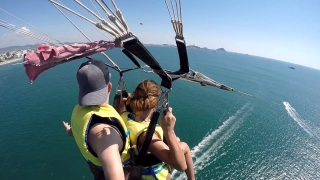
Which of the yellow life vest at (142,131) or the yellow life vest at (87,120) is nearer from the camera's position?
the yellow life vest at (87,120)

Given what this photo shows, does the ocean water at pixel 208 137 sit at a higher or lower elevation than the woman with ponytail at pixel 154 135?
lower

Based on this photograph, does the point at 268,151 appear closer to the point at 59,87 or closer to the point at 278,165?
the point at 278,165

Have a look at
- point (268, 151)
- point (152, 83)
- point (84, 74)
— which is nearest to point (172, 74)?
point (152, 83)

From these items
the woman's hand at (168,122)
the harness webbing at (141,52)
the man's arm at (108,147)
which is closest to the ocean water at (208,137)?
the woman's hand at (168,122)

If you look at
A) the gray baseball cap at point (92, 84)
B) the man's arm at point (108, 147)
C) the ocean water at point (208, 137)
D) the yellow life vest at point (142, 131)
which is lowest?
the ocean water at point (208, 137)

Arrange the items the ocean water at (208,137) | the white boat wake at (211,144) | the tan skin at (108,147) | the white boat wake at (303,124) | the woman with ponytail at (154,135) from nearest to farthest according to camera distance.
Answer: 1. the tan skin at (108,147)
2. the woman with ponytail at (154,135)
3. the white boat wake at (211,144)
4. the ocean water at (208,137)
5. the white boat wake at (303,124)

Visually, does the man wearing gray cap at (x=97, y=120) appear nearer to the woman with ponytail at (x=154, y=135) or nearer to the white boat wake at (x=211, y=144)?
the woman with ponytail at (x=154, y=135)

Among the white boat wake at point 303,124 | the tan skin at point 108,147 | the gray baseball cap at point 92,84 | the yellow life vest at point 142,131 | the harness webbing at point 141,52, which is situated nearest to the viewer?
the tan skin at point 108,147

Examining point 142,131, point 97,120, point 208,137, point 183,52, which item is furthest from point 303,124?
point 97,120
